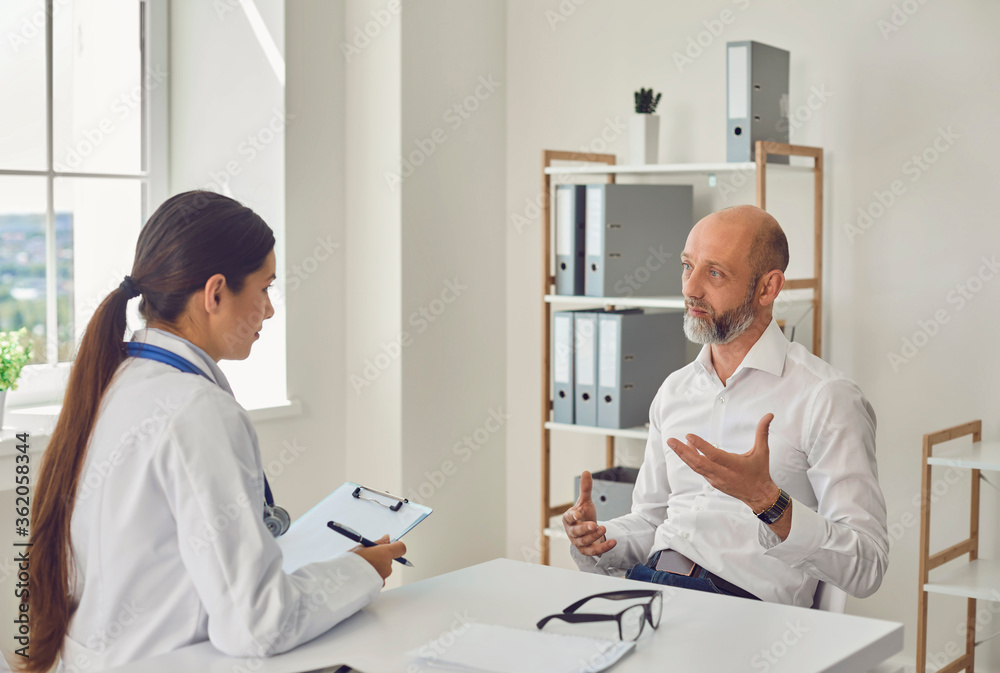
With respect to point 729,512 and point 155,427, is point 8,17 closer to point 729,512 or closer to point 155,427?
point 155,427

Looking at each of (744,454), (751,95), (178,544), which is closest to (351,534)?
(178,544)

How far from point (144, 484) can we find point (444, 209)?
2.34 meters

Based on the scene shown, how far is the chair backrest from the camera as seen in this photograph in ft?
6.35

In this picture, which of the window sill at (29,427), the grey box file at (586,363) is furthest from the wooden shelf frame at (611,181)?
the window sill at (29,427)

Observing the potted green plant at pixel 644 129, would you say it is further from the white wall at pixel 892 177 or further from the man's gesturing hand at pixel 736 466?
the man's gesturing hand at pixel 736 466

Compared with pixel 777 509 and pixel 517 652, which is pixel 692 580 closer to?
pixel 777 509

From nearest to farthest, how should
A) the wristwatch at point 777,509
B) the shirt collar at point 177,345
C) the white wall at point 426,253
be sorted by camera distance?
the shirt collar at point 177,345 → the wristwatch at point 777,509 → the white wall at point 426,253

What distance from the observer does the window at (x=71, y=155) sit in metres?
2.80

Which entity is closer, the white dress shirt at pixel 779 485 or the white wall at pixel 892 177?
the white dress shirt at pixel 779 485

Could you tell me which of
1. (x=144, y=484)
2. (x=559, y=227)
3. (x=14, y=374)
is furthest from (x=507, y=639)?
(x=559, y=227)

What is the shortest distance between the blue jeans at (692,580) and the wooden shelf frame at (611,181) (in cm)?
109

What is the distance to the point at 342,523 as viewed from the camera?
1650 millimetres

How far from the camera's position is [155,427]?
1.30 metres

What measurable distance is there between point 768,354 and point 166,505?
1.24 meters
